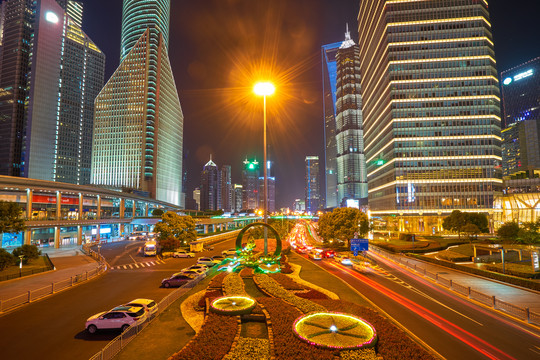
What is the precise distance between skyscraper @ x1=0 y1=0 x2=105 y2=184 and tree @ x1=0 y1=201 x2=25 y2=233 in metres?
129

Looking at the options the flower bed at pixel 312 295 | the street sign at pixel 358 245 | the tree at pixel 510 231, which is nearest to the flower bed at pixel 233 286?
the flower bed at pixel 312 295

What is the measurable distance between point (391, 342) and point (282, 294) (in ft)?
31.2

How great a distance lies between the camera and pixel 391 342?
1322 cm

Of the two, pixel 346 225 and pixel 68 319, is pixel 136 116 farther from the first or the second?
pixel 68 319

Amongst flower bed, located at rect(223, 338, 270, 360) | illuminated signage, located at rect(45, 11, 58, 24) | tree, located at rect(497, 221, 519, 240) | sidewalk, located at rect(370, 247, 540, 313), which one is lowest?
sidewalk, located at rect(370, 247, 540, 313)

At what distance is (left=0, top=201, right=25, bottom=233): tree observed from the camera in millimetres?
37812

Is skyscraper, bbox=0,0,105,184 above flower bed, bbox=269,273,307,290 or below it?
above

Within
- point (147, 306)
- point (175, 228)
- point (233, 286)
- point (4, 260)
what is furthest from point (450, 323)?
point (175, 228)

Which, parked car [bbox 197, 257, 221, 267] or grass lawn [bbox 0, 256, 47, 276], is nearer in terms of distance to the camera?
grass lawn [bbox 0, 256, 47, 276]

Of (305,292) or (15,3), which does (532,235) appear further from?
(15,3)

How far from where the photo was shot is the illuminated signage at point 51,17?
5925 inches

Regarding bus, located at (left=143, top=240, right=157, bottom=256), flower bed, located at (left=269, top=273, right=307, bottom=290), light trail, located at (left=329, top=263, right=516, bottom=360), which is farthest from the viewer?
bus, located at (left=143, top=240, right=157, bottom=256)

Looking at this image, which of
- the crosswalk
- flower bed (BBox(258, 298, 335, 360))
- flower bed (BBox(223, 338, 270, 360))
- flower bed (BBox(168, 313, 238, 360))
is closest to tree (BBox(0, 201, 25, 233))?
the crosswalk

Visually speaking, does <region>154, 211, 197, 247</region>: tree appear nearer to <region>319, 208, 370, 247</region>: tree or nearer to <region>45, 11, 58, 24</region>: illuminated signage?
<region>319, 208, 370, 247</region>: tree
